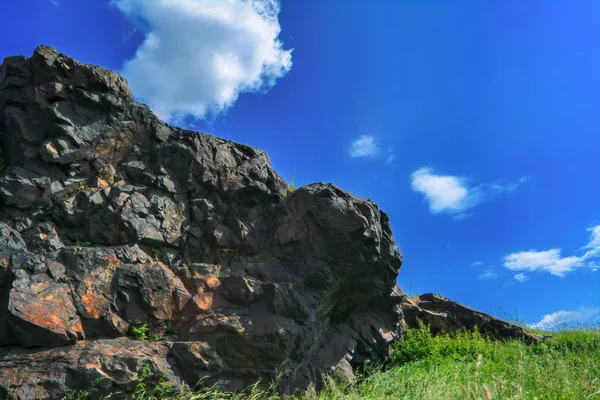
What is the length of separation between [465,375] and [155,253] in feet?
26.9

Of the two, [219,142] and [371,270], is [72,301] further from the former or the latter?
[371,270]

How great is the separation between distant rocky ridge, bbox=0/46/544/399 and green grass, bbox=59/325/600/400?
0.52 m

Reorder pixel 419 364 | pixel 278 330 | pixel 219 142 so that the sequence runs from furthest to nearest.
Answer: pixel 419 364, pixel 219 142, pixel 278 330

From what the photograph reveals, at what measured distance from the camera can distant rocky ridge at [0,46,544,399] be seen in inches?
287

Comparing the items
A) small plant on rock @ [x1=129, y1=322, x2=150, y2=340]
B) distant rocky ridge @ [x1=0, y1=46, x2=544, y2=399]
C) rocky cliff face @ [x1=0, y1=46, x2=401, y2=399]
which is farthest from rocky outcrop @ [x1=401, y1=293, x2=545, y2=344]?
small plant on rock @ [x1=129, y1=322, x2=150, y2=340]

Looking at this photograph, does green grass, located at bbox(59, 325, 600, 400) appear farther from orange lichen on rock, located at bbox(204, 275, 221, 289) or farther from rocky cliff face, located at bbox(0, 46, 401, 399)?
orange lichen on rock, located at bbox(204, 275, 221, 289)

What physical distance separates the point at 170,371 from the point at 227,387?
4.05 feet

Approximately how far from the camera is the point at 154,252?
9.38 metres

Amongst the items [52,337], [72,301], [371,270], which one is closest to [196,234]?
[72,301]

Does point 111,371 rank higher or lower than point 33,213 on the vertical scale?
lower

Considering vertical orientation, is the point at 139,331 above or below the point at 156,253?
below

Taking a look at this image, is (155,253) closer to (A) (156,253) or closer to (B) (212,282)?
(A) (156,253)

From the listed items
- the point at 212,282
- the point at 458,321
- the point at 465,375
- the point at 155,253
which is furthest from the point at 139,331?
the point at 458,321

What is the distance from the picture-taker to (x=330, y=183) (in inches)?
456
